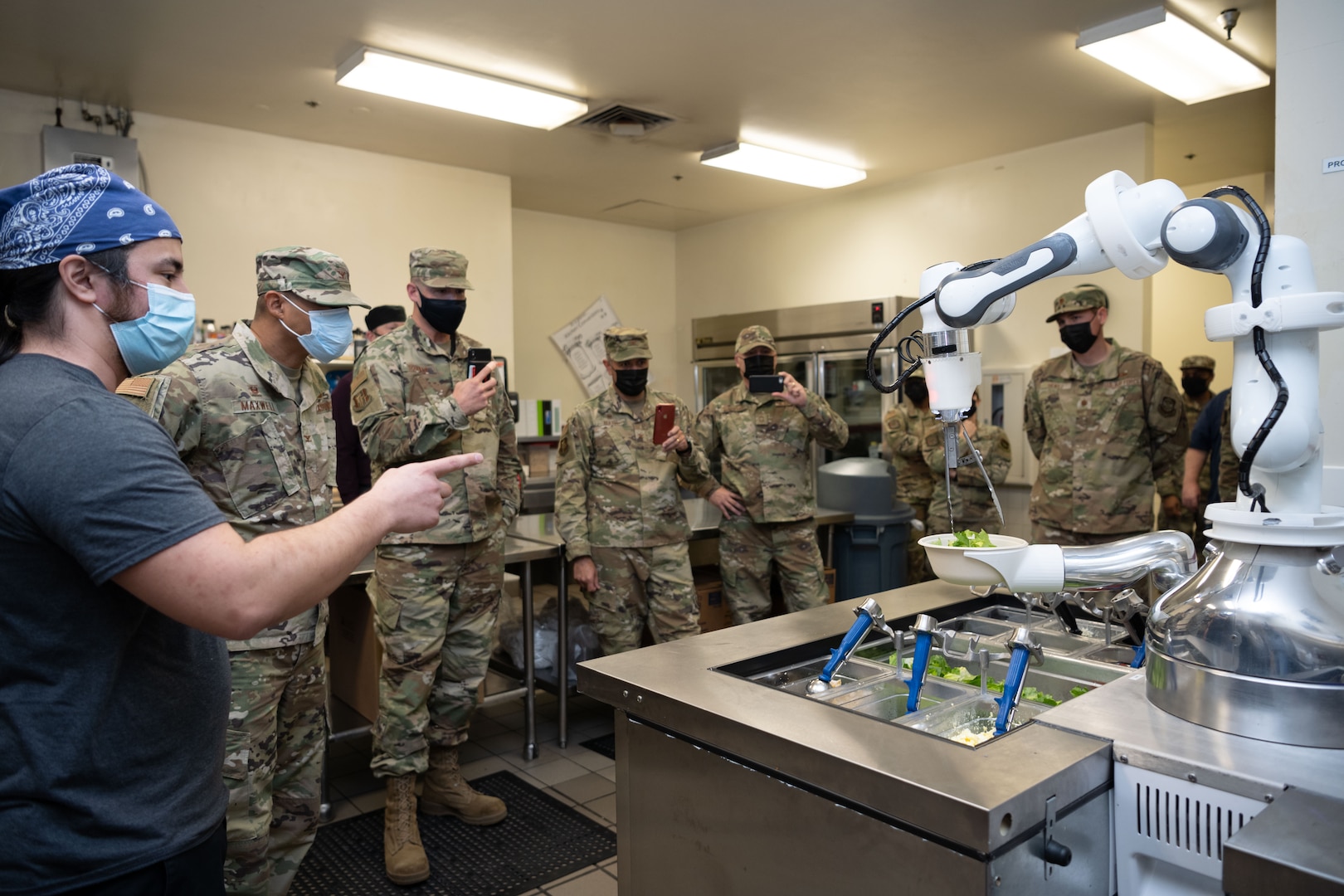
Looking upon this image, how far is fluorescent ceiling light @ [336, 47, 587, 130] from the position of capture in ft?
12.1

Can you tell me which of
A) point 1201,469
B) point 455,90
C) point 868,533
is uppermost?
point 455,90

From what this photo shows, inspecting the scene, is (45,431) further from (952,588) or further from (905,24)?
(905,24)

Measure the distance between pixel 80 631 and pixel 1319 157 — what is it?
8.31 feet

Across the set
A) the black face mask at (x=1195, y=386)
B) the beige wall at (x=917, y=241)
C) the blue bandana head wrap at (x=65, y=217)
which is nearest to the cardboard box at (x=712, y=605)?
the beige wall at (x=917, y=241)

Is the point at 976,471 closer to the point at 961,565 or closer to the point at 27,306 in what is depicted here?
the point at 961,565

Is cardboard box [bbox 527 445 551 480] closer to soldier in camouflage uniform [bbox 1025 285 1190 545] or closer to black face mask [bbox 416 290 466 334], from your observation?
black face mask [bbox 416 290 466 334]

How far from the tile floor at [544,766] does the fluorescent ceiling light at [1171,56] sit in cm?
367

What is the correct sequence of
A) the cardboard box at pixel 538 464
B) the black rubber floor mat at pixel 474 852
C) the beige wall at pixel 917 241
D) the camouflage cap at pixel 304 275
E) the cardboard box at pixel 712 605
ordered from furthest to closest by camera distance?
the cardboard box at pixel 538 464 < the beige wall at pixel 917 241 < the cardboard box at pixel 712 605 < the black rubber floor mat at pixel 474 852 < the camouflage cap at pixel 304 275

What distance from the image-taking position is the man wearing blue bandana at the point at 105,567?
95 centimetres

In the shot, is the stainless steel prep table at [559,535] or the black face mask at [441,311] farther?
the stainless steel prep table at [559,535]

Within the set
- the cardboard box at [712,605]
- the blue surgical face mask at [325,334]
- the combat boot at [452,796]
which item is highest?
the blue surgical face mask at [325,334]

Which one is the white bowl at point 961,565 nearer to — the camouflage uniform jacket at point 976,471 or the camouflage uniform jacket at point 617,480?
the camouflage uniform jacket at point 617,480

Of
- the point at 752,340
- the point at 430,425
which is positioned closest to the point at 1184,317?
the point at 752,340

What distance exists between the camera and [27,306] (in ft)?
3.53
